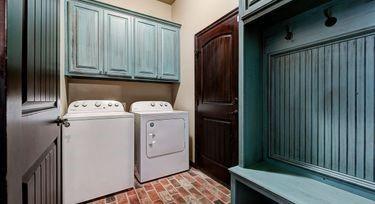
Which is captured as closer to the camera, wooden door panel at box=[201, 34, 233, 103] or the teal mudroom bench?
the teal mudroom bench

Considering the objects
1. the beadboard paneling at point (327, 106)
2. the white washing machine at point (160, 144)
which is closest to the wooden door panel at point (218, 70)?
the white washing machine at point (160, 144)

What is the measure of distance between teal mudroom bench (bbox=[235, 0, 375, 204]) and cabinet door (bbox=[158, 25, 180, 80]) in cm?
177

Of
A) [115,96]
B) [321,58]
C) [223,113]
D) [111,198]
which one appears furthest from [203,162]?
[321,58]

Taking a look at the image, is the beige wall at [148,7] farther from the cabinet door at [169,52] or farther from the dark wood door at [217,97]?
the dark wood door at [217,97]

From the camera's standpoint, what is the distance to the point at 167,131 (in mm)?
2371

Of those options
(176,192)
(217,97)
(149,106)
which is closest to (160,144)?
(176,192)

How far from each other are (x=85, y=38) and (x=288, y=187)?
100 inches

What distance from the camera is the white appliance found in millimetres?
1749

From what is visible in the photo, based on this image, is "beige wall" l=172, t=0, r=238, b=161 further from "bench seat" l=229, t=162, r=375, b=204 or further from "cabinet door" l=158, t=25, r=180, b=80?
"bench seat" l=229, t=162, r=375, b=204

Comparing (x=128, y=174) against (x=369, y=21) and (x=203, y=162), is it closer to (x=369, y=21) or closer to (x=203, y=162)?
(x=203, y=162)

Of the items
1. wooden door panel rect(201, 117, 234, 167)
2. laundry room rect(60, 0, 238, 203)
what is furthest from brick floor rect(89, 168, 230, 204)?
wooden door panel rect(201, 117, 234, 167)

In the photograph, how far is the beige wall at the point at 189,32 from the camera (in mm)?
2404

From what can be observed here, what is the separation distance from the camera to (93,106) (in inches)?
92.3

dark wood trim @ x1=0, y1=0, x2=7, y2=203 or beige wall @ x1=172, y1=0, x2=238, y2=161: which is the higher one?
beige wall @ x1=172, y1=0, x2=238, y2=161
